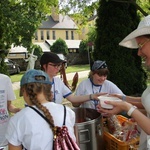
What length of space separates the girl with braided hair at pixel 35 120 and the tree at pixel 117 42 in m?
5.73

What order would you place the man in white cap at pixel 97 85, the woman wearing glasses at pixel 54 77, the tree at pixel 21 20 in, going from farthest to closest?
the tree at pixel 21 20
the man in white cap at pixel 97 85
the woman wearing glasses at pixel 54 77

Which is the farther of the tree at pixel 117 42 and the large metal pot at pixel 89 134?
the tree at pixel 117 42

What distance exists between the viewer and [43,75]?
6.03ft

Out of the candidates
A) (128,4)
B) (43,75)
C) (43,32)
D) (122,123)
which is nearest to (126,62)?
(128,4)

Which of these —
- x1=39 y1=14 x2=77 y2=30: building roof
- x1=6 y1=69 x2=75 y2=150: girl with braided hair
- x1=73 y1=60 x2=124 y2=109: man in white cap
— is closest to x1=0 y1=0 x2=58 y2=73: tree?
x1=73 y1=60 x2=124 y2=109: man in white cap

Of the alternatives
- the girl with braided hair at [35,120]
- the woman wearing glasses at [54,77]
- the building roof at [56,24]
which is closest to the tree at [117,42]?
the woman wearing glasses at [54,77]

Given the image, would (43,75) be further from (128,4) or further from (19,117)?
(128,4)

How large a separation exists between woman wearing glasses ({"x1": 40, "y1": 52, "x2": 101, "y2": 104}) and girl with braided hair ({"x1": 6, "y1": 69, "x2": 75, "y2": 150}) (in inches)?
42.5

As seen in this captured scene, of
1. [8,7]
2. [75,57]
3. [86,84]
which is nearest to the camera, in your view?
[86,84]

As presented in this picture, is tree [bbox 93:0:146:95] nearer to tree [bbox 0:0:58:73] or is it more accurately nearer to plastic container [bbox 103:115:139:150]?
plastic container [bbox 103:115:139:150]

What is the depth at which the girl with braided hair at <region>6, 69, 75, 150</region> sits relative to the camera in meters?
1.63

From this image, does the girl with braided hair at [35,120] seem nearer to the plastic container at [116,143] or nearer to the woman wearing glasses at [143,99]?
the woman wearing glasses at [143,99]

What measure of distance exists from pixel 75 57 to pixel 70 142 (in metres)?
31.1

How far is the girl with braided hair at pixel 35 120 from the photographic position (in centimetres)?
163
